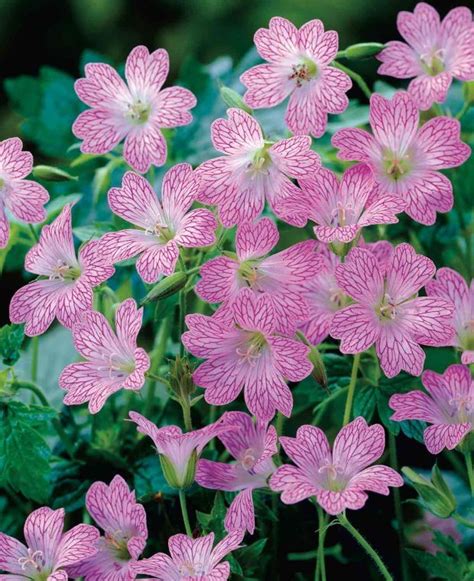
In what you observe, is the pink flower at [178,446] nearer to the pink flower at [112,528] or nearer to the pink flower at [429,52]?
the pink flower at [112,528]

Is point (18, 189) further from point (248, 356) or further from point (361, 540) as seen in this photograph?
point (361, 540)

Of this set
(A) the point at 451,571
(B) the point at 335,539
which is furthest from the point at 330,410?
(A) the point at 451,571

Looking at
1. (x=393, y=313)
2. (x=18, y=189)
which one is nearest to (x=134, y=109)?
(x=18, y=189)

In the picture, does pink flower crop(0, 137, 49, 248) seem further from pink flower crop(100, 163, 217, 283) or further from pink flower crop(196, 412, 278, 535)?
pink flower crop(196, 412, 278, 535)

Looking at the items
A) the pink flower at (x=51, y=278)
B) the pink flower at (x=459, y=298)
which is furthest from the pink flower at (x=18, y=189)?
the pink flower at (x=459, y=298)

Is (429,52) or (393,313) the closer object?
(393,313)

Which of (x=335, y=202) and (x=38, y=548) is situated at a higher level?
(x=335, y=202)

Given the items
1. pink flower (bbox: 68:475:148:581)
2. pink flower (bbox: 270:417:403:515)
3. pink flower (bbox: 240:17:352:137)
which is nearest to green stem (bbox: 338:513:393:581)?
pink flower (bbox: 270:417:403:515)
